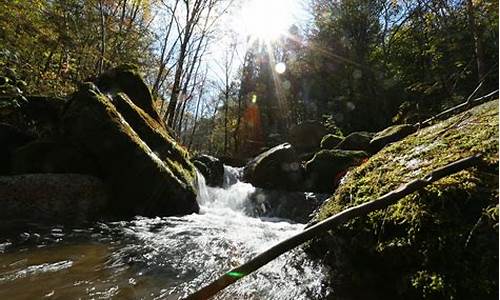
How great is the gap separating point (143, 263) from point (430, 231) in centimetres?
309

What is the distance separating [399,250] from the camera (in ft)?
6.52

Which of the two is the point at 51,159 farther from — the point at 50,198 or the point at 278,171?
the point at 278,171

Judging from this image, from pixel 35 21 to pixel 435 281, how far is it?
1006 centimetres

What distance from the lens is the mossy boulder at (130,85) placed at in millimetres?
10165

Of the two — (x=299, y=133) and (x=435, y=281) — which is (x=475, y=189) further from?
(x=299, y=133)

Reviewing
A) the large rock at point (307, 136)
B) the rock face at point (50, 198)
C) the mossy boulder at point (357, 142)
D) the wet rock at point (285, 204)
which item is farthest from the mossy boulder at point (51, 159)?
the large rock at point (307, 136)

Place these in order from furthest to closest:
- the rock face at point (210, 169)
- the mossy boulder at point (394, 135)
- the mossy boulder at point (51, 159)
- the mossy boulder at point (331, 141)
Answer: the mossy boulder at point (331, 141) < the rock face at point (210, 169) < the mossy boulder at point (394, 135) < the mossy boulder at point (51, 159)

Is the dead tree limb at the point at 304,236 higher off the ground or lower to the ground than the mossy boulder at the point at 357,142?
lower

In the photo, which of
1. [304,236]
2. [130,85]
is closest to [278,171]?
[130,85]

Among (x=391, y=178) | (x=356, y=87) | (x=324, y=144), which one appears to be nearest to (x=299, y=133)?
(x=324, y=144)

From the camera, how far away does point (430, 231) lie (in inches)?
74.0

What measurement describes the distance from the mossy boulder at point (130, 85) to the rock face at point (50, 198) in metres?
4.13

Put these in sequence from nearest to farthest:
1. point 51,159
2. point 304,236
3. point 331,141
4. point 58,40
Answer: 1. point 304,236
2. point 51,159
3. point 58,40
4. point 331,141

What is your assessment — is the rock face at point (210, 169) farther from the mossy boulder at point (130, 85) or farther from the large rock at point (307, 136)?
the large rock at point (307, 136)
